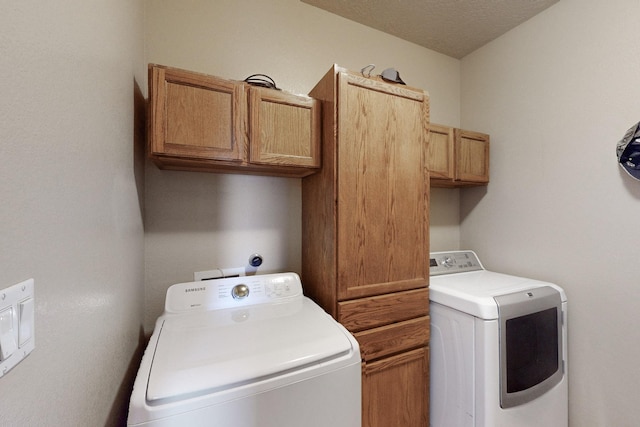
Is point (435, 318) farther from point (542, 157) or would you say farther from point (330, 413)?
point (542, 157)

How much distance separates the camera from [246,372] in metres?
0.79

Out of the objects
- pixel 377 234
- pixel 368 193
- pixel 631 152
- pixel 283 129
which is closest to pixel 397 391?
pixel 377 234

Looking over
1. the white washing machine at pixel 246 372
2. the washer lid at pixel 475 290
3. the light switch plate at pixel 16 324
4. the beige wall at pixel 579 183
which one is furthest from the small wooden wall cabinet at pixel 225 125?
the beige wall at pixel 579 183

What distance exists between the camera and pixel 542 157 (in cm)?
175

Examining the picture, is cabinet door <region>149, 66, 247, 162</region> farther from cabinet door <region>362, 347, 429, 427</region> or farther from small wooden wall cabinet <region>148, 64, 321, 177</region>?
cabinet door <region>362, 347, 429, 427</region>

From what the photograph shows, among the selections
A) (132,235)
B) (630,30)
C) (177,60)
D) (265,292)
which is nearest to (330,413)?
(265,292)

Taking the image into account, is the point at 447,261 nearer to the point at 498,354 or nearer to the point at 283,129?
the point at 498,354

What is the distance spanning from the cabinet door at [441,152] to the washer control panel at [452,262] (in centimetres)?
60

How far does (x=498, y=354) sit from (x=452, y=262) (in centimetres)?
82

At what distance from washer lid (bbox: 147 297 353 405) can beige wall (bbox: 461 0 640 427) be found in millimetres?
1612

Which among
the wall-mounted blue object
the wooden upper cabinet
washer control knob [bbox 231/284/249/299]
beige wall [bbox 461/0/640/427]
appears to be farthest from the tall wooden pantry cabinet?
the wall-mounted blue object

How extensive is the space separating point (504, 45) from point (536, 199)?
4.03 feet

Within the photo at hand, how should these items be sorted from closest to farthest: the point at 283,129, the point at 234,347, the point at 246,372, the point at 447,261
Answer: the point at 246,372, the point at 234,347, the point at 283,129, the point at 447,261

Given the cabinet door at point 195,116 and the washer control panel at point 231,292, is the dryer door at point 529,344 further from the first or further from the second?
the cabinet door at point 195,116
